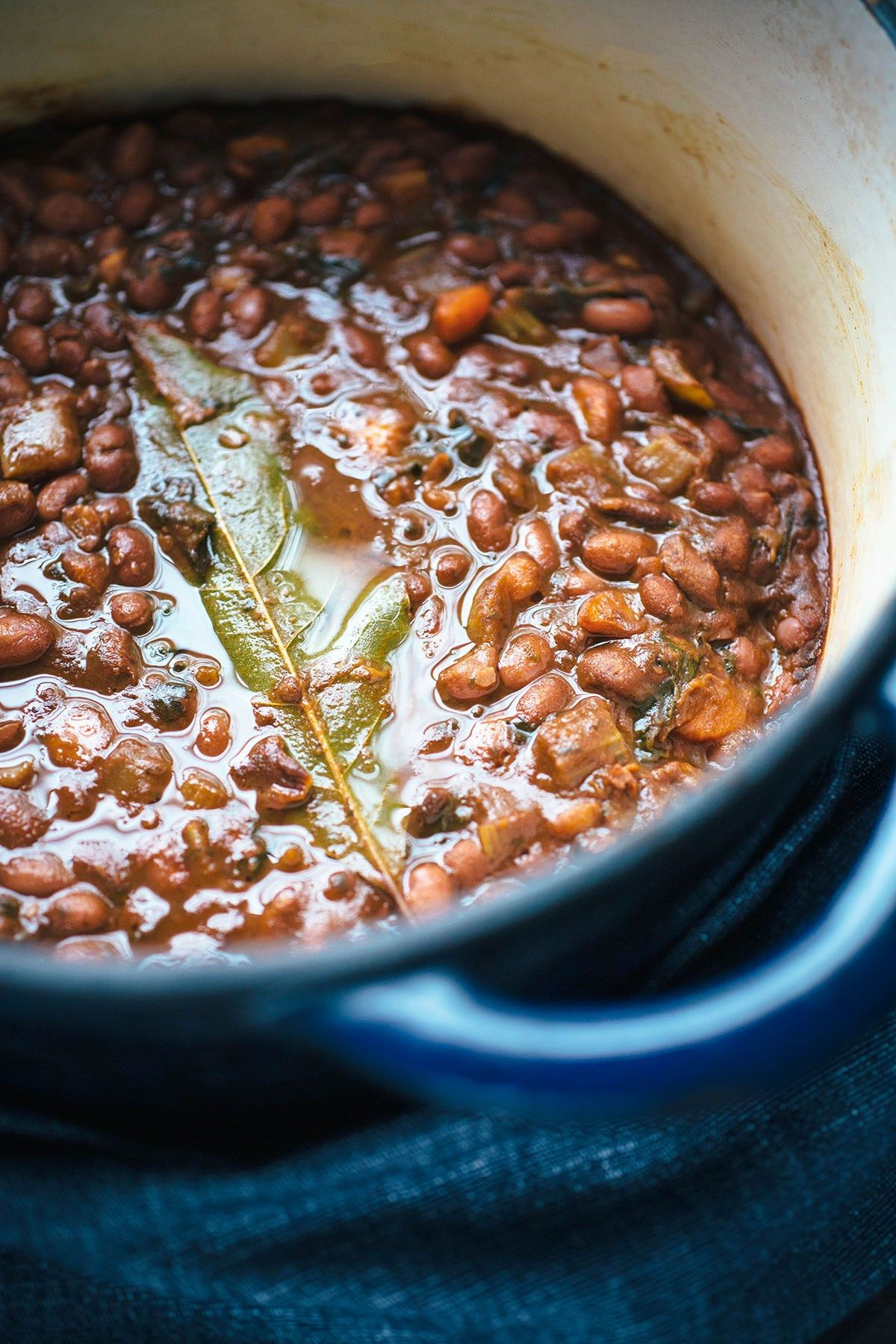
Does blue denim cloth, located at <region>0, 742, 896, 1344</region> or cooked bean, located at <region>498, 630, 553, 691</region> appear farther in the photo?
cooked bean, located at <region>498, 630, 553, 691</region>

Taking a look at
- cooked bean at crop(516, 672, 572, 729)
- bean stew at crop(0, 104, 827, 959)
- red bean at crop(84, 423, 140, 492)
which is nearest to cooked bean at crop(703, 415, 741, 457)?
bean stew at crop(0, 104, 827, 959)

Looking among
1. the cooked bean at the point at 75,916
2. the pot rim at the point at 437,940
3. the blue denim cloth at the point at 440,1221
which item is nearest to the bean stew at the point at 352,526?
the cooked bean at the point at 75,916

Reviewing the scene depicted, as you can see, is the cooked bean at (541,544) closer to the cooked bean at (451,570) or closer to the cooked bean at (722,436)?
the cooked bean at (451,570)

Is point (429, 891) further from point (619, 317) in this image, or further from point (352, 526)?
point (619, 317)

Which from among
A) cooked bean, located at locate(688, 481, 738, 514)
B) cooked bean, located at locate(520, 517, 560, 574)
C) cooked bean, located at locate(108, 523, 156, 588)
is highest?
cooked bean, located at locate(688, 481, 738, 514)

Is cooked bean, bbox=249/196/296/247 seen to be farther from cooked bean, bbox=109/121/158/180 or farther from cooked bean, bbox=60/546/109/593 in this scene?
cooked bean, bbox=60/546/109/593

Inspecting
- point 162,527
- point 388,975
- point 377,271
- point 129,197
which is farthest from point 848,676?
point 129,197
